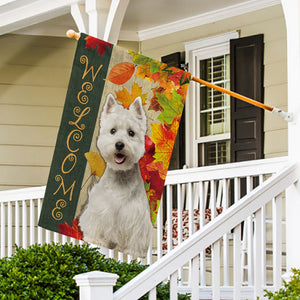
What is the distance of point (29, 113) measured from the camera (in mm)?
7887

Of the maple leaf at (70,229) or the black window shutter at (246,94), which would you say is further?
the black window shutter at (246,94)

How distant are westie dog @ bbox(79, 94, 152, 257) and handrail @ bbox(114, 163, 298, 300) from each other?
0.81 m

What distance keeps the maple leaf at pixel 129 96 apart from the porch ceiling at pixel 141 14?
2.13m

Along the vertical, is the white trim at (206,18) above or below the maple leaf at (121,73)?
above

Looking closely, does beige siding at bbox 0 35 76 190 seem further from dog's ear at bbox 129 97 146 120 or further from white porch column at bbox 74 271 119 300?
white porch column at bbox 74 271 119 300

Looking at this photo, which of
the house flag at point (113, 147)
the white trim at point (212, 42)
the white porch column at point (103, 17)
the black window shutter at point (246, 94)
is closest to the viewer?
the house flag at point (113, 147)

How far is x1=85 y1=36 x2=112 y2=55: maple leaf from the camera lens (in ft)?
13.2

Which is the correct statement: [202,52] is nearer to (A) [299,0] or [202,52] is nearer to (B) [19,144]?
(B) [19,144]

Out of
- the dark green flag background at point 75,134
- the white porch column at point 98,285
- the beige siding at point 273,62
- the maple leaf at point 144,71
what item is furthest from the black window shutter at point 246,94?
the white porch column at point 98,285

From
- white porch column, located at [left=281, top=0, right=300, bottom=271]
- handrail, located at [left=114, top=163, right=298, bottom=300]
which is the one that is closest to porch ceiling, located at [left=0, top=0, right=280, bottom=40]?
white porch column, located at [left=281, top=0, right=300, bottom=271]

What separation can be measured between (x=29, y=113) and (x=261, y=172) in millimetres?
4175

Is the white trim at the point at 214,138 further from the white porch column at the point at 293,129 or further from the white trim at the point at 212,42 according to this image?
the white porch column at the point at 293,129

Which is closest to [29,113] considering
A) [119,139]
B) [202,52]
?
[202,52]

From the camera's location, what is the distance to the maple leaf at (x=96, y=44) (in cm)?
402
